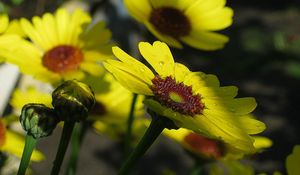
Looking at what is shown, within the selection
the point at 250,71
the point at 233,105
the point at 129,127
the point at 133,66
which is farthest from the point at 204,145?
the point at 250,71

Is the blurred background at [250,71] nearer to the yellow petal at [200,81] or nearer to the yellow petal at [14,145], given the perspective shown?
the yellow petal at [14,145]

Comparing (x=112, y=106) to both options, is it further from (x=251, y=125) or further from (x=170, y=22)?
(x=251, y=125)

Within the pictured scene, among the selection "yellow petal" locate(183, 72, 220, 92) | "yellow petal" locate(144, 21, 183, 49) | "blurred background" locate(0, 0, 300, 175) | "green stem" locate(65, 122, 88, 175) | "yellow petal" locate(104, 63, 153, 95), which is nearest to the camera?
"yellow petal" locate(104, 63, 153, 95)

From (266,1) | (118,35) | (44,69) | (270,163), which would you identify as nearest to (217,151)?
(44,69)

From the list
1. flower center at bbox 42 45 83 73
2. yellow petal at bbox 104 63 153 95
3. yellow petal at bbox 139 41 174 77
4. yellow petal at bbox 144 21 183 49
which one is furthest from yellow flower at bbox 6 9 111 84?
yellow petal at bbox 104 63 153 95

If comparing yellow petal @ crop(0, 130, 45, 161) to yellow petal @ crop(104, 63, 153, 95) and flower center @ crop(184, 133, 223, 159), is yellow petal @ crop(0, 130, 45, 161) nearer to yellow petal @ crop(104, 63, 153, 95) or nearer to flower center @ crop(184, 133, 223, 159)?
flower center @ crop(184, 133, 223, 159)

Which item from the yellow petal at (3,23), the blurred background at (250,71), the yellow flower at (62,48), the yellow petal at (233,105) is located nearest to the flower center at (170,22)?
the yellow flower at (62,48)

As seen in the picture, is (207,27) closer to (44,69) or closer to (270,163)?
(44,69)
